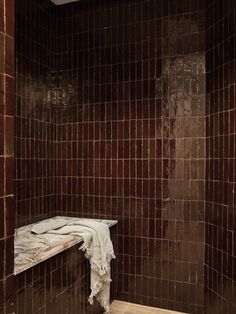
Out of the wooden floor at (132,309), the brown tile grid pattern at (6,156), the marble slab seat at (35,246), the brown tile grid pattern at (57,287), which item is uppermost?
the brown tile grid pattern at (6,156)

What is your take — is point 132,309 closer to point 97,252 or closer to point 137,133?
point 97,252

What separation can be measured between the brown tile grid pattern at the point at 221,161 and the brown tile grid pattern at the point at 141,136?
0.35ft

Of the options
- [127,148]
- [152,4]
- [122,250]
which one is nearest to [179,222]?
[122,250]

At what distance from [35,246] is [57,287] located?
12.6 inches

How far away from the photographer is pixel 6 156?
100 cm

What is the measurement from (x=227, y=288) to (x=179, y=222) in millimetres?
671

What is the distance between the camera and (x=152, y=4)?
271 cm

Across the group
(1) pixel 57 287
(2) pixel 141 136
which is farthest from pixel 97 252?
(2) pixel 141 136

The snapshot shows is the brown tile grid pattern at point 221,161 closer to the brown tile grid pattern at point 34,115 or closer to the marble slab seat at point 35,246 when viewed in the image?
the marble slab seat at point 35,246

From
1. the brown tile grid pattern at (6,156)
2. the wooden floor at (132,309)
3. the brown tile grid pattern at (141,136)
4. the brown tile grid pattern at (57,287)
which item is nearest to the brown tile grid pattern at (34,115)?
the brown tile grid pattern at (141,136)

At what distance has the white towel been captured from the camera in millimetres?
2270

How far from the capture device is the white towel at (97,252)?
2.27 m

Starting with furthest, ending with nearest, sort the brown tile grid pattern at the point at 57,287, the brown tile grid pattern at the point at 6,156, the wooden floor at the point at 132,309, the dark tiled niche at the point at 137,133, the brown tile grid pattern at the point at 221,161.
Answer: the wooden floor at the point at 132,309, the dark tiled niche at the point at 137,133, the brown tile grid pattern at the point at 221,161, the brown tile grid pattern at the point at 57,287, the brown tile grid pattern at the point at 6,156

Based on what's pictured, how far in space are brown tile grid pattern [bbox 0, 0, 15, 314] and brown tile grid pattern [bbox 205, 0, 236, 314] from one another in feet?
5.66
